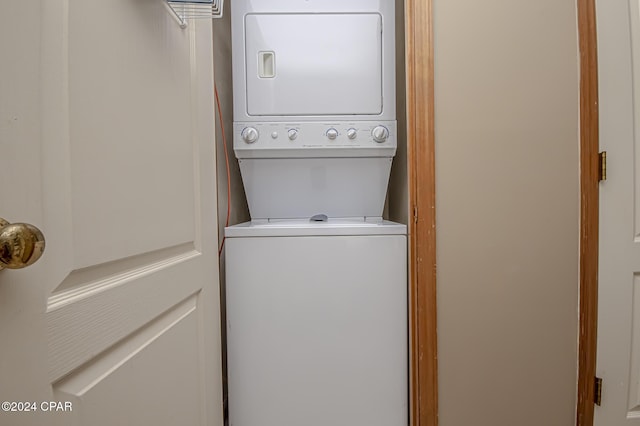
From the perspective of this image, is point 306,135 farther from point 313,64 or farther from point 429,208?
point 429,208

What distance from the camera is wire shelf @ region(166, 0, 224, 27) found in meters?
0.68

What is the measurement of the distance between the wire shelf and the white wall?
715 mm

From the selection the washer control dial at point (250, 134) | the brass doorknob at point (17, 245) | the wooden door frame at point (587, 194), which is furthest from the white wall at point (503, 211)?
the brass doorknob at point (17, 245)

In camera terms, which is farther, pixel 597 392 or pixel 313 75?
pixel 313 75

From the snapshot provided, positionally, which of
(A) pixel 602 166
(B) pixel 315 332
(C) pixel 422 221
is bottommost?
(B) pixel 315 332

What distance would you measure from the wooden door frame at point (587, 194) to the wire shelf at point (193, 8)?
119 cm

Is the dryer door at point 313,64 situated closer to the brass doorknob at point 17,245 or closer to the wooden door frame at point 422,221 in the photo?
the wooden door frame at point 422,221

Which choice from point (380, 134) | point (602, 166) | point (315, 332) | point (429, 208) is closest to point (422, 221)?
point (429, 208)

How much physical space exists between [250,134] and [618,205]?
145cm

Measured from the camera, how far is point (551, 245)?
102cm

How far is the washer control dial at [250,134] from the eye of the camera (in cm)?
122

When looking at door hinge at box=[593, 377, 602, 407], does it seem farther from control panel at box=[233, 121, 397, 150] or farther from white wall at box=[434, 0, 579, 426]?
control panel at box=[233, 121, 397, 150]

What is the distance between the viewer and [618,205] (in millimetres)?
1110

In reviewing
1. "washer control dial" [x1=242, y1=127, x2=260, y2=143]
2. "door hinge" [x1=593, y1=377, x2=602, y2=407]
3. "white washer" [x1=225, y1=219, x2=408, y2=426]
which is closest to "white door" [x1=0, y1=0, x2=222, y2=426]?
"white washer" [x1=225, y1=219, x2=408, y2=426]
